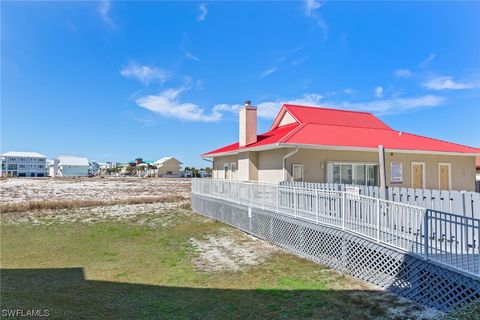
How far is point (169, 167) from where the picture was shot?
89.8 m

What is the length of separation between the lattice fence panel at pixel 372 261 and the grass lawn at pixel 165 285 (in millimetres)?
313

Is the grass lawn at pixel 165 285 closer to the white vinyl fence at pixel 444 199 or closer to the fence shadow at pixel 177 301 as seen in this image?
the fence shadow at pixel 177 301

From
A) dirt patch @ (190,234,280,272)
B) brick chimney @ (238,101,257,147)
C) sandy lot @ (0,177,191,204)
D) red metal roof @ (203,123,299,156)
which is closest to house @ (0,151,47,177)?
sandy lot @ (0,177,191,204)

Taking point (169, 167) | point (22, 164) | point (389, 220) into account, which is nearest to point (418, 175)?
point (389, 220)

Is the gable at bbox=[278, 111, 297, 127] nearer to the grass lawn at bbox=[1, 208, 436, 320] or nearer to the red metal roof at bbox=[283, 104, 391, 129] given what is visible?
the red metal roof at bbox=[283, 104, 391, 129]

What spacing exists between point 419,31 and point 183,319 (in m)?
20.4

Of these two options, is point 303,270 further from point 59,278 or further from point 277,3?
point 277,3

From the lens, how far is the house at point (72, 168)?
334ft

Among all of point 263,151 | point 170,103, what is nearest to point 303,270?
point 263,151

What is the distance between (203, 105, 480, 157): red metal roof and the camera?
1328 centimetres

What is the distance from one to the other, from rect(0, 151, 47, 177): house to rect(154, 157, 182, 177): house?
145 feet

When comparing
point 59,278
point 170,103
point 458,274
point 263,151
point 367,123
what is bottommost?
point 59,278

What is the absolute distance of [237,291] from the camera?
6125 mm
